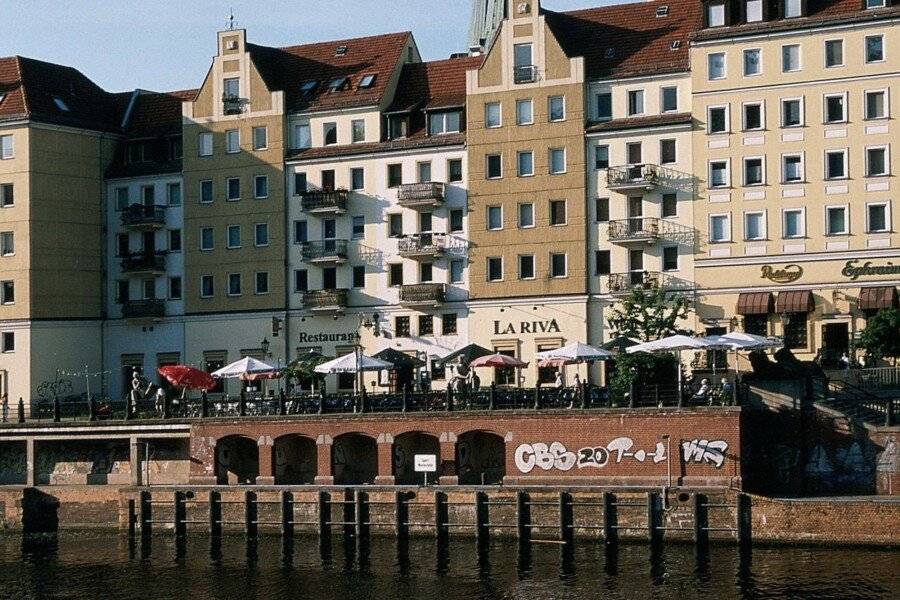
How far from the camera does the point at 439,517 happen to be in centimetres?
7344

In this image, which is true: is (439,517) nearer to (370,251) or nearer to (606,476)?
(606,476)

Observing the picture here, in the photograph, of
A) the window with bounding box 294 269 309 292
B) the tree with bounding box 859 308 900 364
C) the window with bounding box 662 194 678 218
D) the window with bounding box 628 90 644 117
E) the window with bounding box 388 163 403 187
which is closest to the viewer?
the tree with bounding box 859 308 900 364

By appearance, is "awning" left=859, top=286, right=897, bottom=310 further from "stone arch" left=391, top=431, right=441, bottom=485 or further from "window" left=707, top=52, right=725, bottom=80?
"stone arch" left=391, top=431, right=441, bottom=485

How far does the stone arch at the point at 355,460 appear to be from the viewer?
8175 cm

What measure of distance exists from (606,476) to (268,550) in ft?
49.3

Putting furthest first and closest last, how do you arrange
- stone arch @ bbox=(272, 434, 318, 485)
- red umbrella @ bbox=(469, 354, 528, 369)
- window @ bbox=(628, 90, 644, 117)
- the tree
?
1. window @ bbox=(628, 90, 644, 117)
2. stone arch @ bbox=(272, 434, 318, 485)
3. red umbrella @ bbox=(469, 354, 528, 369)
4. the tree

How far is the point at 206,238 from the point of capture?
328ft

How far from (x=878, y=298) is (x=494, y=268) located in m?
21.1

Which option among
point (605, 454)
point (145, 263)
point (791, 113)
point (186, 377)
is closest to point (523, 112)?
point (791, 113)

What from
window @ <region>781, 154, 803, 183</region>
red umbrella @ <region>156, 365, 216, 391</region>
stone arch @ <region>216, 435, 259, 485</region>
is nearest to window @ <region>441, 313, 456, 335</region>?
stone arch @ <region>216, 435, 259, 485</region>

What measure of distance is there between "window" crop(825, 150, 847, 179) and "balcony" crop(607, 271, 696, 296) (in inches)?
353

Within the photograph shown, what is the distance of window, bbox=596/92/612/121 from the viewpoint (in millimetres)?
90438

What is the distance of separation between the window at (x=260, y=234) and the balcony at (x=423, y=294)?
9754 mm

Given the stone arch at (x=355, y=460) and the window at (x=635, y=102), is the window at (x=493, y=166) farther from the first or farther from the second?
the stone arch at (x=355, y=460)
